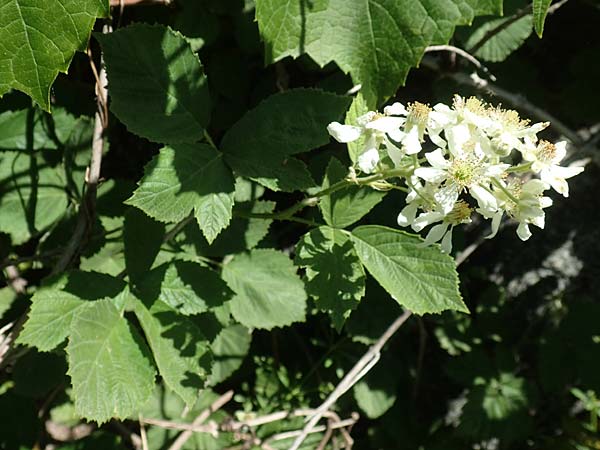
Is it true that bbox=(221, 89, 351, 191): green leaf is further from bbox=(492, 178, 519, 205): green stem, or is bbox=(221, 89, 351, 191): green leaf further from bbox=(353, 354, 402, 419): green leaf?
bbox=(353, 354, 402, 419): green leaf

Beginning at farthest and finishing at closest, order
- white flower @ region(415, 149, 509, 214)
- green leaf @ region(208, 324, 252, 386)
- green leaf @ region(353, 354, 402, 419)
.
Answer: green leaf @ region(353, 354, 402, 419) < green leaf @ region(208, 324, 252, 386) < white flower @ region(415, 149, 509, 214)

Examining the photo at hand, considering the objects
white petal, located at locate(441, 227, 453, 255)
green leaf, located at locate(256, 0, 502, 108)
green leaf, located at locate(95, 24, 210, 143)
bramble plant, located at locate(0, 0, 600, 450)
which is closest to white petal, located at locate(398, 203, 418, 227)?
bramble plant, located at locate(0, 0, 600, 450)

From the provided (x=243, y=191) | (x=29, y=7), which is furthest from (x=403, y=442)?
(x=29, y=7)

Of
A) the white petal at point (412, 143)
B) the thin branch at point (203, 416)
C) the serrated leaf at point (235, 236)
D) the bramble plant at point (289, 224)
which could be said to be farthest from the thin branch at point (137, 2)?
the thin branch at point (203, 416)

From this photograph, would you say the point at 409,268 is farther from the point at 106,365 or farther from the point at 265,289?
the point at 106,365

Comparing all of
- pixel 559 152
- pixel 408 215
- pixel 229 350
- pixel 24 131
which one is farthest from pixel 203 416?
pixel 559 152

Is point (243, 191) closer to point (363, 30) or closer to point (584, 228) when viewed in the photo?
point (363, 30)
